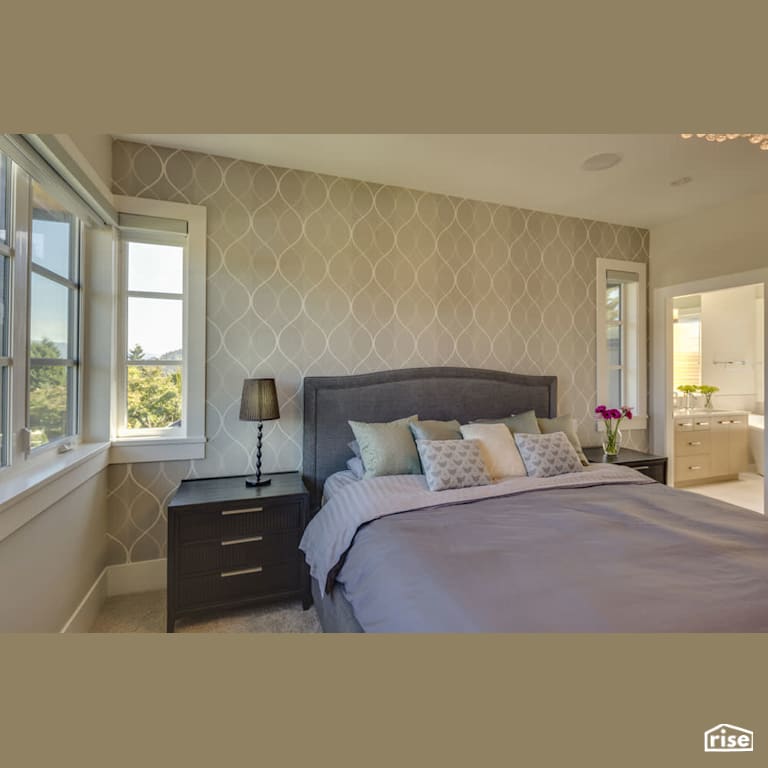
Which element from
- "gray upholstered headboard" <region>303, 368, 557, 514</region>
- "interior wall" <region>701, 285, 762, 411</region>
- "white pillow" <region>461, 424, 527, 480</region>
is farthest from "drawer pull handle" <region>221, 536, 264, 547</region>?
"interior wall" <region>701, 285, 762, 411</region>

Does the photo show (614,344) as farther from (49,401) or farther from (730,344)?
(49,401)

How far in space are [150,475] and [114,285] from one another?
1.11 m

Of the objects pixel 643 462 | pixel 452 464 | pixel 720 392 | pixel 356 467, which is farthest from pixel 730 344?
pixel 356 467

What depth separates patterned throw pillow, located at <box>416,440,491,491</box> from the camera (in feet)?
6.86

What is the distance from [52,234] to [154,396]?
38.1 inches

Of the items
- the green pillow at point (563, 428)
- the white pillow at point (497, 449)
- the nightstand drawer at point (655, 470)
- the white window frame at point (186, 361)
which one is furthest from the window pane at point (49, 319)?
the nightstand drawer at point (655, 470)

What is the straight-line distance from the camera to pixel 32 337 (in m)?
1.67

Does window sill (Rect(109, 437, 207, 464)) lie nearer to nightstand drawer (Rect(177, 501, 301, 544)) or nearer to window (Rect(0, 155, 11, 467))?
nightstand drawer (Rect(177, 501, 301, 544))

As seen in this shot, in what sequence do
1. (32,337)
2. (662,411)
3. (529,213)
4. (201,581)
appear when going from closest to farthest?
(32,337)
(201,581)
(529,213)
(662,411)

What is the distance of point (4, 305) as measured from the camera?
1.47 m

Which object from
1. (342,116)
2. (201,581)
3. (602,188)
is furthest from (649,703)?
(602,188)

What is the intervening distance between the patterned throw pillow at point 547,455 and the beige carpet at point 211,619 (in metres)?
1.48

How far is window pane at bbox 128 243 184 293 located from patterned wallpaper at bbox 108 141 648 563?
20cm

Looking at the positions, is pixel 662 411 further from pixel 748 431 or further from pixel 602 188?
pixel 748 431
